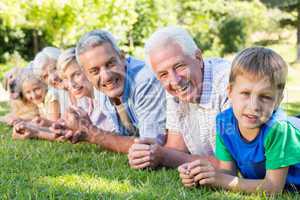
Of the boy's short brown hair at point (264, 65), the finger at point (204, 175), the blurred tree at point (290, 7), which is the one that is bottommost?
the finger at point (204, 175)

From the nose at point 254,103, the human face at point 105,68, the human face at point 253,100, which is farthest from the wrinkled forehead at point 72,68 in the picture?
the nose at point 254,103

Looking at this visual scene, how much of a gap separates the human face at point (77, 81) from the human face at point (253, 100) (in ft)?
7.12

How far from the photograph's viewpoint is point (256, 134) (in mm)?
2871

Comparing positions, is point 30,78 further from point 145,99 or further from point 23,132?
point 145,99

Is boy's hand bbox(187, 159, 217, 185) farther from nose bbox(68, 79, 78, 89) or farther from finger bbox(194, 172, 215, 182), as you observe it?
nose bbox(68, 79, 78, 89)

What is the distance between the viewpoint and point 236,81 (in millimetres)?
2818

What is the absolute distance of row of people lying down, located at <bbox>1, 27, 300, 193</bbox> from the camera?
2773 millimetres

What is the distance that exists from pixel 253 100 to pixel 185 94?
714 millimetres

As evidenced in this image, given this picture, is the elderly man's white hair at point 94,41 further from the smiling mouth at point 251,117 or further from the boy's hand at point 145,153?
the smiling mouth at point 251,117

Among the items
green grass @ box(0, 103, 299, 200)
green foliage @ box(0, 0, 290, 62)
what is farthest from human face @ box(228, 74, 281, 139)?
green foliage @ box(0, 0, 290, 62)

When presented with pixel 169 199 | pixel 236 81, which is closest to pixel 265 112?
pixel 236 81

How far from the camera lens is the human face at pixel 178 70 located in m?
3.31

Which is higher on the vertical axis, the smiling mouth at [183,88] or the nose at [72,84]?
the smiling mouth at [183,88]

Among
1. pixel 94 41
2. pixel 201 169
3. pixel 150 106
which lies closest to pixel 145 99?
pixel 150 106
